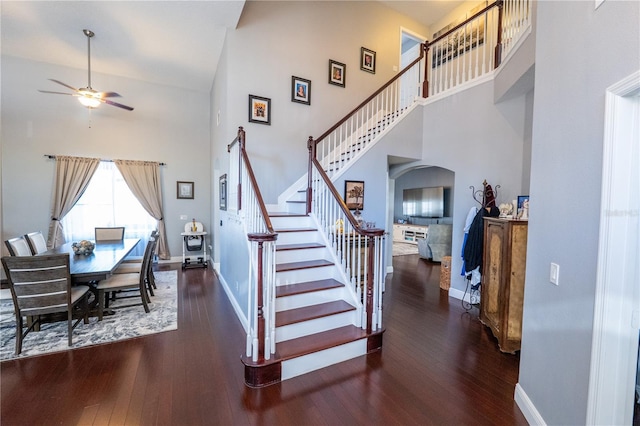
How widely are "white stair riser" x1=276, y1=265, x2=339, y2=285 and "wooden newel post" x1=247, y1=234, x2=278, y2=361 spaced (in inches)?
30.0

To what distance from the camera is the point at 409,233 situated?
9.50 meters

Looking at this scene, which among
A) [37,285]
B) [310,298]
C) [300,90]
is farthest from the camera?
[300,90]

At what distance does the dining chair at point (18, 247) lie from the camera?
10.7ft

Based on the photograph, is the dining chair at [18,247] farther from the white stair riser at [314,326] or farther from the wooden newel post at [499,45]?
the wooden newel post at [499,45]

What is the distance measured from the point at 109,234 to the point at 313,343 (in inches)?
188

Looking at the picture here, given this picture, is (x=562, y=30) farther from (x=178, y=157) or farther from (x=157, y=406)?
(x=178, y=157)

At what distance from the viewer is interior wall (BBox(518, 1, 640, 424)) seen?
55.5 inches

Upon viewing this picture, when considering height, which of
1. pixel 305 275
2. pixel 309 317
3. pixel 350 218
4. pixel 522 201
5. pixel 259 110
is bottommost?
pixel 309 317

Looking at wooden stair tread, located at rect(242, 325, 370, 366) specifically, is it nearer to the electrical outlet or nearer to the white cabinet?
the electrical outlet

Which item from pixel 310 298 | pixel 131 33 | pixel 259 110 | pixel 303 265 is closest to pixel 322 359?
pixel 310 298

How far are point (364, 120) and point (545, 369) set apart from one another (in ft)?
15.6

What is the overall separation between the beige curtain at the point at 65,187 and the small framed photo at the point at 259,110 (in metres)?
4.02

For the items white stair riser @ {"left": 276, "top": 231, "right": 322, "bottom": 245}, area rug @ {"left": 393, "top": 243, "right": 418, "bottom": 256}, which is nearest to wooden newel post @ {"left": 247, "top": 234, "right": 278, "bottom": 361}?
white stair riser @ {"left": 276, "top": 231, "right": 322, "bottom": 245}

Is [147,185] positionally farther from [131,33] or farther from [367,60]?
[367,60]
